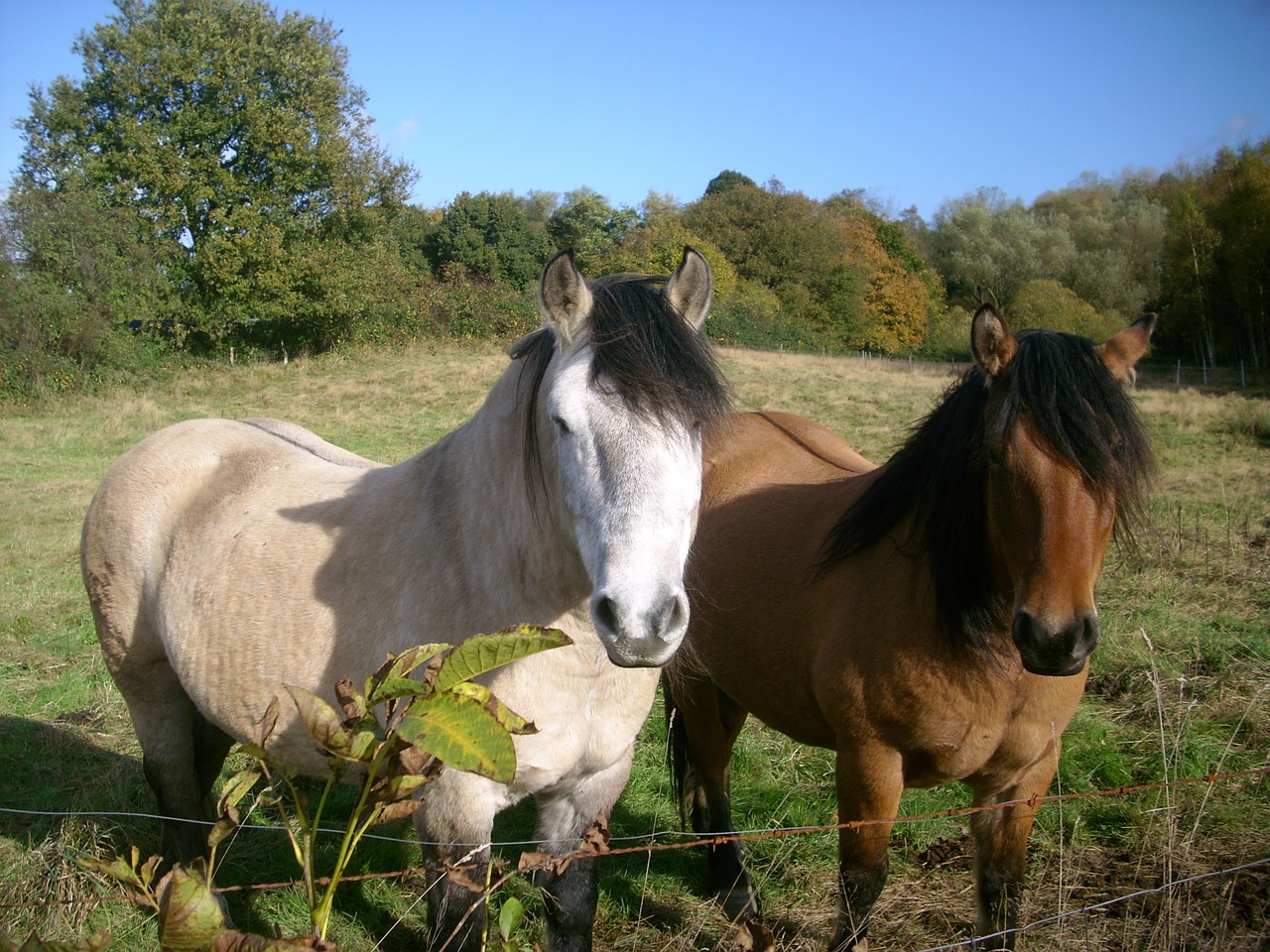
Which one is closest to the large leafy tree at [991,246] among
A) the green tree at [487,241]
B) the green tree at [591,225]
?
the green tree at [591,225]

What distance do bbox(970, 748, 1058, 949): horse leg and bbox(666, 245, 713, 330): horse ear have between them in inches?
70.1

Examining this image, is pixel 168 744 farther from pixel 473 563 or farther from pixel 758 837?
pixel 758 837

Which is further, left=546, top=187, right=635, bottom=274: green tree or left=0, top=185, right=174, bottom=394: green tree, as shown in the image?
left=546, top=187, right=635, bottom=274: green tree

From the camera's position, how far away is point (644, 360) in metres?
1.87

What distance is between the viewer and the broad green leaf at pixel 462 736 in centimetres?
121

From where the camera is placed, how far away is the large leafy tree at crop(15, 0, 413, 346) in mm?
25125

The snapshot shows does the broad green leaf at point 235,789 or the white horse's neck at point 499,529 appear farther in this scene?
the white horse's neck at point 499,529

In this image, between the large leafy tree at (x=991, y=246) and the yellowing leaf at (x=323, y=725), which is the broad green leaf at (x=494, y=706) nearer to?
the yellowing leaf at (x=323, y=725)

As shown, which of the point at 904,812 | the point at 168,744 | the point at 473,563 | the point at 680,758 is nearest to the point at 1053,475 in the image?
the point at 473,563

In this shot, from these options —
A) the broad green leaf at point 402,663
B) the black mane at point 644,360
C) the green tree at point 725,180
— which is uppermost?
the green tree at point 725,180

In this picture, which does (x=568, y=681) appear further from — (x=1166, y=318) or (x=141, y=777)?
(x=1166, y=318)

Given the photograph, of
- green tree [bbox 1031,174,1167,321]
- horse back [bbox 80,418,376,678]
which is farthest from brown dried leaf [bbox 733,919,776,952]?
green tree [bbox 1031,174,1167,321]

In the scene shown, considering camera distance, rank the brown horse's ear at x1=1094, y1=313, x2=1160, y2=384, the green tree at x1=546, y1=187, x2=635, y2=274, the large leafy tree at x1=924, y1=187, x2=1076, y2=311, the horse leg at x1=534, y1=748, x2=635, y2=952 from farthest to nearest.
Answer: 1. the green tree at x1=546, y1=187, x2=635, y2=274
2. the large leafy tree at x1=924, y1=187, x2=1076, y2=311
3. the brown horse's ear at x1=1094, y1=313, x2=1160, y2=384
4. the horse leg at x1=534, y1=748, x2=635, y2=952

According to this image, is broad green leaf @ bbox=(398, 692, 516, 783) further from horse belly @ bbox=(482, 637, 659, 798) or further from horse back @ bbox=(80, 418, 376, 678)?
horse back @ bbox=(80, 418, 376, 678)
